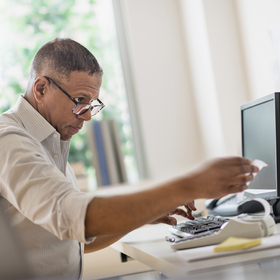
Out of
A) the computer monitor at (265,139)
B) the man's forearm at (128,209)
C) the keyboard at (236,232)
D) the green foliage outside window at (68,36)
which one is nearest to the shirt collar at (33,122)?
the man's forearm at (128,209)

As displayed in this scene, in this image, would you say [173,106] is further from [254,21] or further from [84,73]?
[84,73]

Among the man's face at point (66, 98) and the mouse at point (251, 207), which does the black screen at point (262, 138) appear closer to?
the mouse at point (251, 207)

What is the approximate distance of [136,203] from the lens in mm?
871

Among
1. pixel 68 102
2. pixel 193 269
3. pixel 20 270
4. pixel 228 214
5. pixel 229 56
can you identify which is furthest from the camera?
pixel 229 56

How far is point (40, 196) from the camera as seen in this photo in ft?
2.92

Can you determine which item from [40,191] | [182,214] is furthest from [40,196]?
[182,214]

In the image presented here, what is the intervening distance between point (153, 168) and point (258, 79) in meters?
0.86

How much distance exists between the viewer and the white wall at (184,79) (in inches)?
89.3

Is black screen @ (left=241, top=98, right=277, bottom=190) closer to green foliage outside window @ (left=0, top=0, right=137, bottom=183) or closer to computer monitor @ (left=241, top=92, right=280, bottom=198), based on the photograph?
computer monitor @ (left=241, top=92, right=280, bottom=198)

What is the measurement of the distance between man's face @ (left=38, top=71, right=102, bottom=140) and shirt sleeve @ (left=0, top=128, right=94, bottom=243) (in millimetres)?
260

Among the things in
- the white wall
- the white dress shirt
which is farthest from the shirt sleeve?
the white wall

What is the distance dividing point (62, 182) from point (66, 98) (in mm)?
409

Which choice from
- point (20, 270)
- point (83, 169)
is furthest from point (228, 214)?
point (83, 169)

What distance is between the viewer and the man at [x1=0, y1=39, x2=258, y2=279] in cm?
87
